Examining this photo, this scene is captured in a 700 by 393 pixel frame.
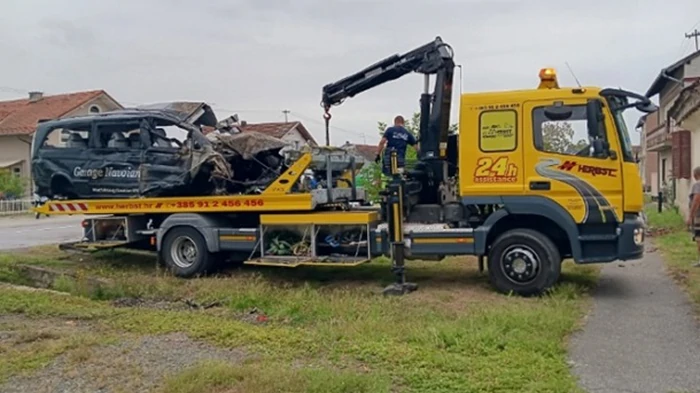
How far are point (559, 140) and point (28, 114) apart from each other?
40580 mm

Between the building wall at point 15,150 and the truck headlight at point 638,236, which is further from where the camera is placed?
the building wall at point 15,150

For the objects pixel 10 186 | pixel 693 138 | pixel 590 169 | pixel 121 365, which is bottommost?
pixel 121 365

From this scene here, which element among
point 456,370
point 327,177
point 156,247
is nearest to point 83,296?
point 156,247

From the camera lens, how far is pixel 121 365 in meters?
6.19

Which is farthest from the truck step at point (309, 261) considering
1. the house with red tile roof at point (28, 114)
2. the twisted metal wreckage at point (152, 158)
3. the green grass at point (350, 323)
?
the house with red tile roof at point (28, 114)

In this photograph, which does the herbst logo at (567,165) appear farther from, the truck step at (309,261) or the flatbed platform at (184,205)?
the flatbed platform at (184,205)

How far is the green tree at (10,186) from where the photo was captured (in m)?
36.4

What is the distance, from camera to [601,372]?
596 cm

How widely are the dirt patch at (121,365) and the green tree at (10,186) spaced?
32895mm

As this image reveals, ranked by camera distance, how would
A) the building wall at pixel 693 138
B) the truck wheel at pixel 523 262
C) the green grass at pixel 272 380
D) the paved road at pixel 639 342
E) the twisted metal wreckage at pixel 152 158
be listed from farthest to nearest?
the building wall at pixel 693 138, the twisted metal wreckage at pixel 152 158, the truck wheel at pixel 523 262, the paved road at pixel 639 342, the green grass at pixel 272 380

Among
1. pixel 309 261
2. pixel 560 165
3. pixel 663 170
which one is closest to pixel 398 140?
pixel 309 261

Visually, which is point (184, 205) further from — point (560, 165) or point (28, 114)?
point (28, 114)

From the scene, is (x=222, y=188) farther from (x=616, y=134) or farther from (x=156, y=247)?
(x=616, y=134)

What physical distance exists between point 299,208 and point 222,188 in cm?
171
